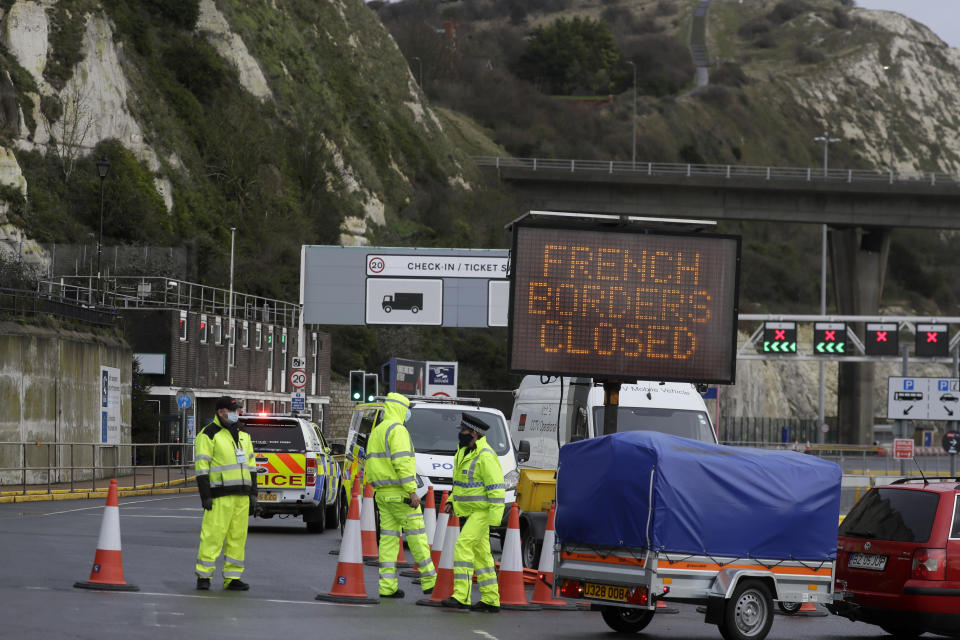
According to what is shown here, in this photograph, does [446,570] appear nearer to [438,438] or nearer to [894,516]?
[894,516]

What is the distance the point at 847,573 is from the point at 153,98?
184 ft

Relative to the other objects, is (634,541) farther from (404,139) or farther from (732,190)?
(404,139)

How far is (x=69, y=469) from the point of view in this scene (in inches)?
1403

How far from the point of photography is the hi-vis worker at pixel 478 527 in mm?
14695

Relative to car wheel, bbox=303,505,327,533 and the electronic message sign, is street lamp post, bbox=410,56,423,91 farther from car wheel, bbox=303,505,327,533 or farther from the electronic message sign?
the electronic message sign

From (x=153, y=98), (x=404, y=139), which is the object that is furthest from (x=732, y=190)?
(x=153, y=98)

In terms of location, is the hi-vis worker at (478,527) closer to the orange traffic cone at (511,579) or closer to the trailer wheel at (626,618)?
the orange traffic cone at (511,579)

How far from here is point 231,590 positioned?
50.2 feet

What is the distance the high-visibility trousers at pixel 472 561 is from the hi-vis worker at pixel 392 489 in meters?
0.65

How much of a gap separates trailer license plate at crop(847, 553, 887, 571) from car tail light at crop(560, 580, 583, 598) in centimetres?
272

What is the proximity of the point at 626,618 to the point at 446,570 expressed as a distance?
186 cm

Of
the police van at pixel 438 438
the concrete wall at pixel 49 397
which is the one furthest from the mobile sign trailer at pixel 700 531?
the concrete wall at pixel 49 397

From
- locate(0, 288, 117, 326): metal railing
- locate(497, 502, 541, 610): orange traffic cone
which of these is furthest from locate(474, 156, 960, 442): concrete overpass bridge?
locate(497, 502, 541, 610): orange traffic cone

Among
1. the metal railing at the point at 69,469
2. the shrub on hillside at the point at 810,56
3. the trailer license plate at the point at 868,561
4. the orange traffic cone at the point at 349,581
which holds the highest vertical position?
the shrub on hillside at the point at 810,56
